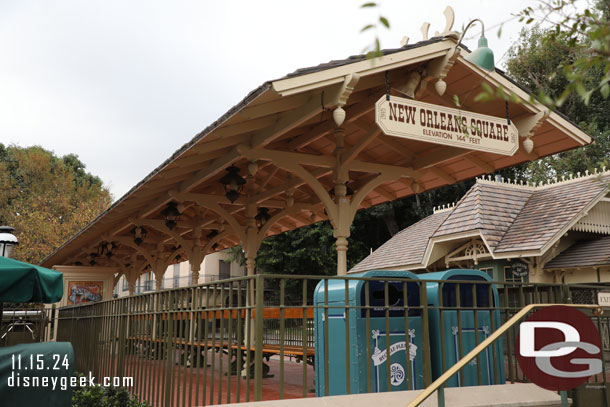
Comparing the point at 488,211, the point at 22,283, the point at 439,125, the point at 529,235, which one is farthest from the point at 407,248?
the point at 22,283

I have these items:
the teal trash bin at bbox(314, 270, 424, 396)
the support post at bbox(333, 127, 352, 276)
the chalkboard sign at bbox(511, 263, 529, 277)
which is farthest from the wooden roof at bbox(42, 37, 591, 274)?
the chalkboard sign at bbox(511, 263, 529, 277)

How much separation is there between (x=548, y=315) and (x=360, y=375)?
1.88 metres

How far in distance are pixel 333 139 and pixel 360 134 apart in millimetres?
467

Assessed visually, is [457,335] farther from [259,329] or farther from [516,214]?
[516,214]

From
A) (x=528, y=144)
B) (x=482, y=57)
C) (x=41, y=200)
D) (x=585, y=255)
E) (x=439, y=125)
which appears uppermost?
(x=41, y=200)

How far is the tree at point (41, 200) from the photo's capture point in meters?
32.1

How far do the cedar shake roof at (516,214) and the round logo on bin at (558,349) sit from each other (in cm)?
1107

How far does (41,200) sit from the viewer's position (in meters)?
34.8

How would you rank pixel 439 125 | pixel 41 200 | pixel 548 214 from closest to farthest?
pixel 439 125
pixel 548 214
pixel 41 200

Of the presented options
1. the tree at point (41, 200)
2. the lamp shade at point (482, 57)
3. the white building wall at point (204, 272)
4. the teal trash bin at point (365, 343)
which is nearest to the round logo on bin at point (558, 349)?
the teal trash bin at point (365, 343)

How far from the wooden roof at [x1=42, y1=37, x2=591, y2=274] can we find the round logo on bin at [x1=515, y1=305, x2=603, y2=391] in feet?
6.17

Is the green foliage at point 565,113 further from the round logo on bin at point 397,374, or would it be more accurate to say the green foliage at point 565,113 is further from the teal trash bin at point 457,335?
the round logo on bin at point 397,374

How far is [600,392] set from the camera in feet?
18.4

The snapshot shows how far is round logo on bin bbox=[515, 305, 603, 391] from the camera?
12.3 feet
